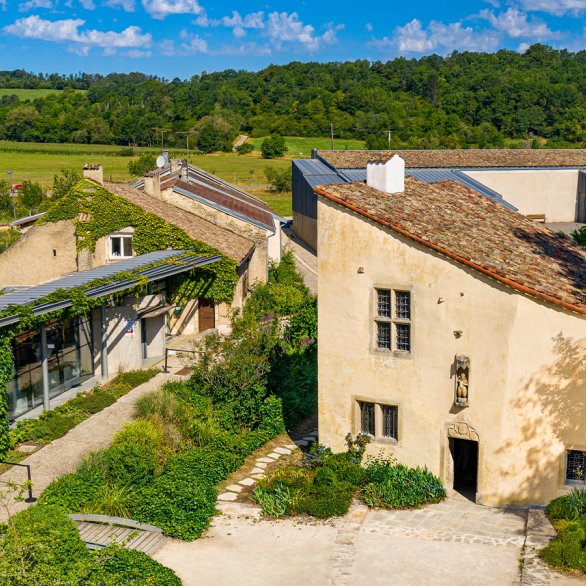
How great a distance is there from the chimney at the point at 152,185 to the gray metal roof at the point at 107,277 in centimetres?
535

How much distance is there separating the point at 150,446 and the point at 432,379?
7.31 metres

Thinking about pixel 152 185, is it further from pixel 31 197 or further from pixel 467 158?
pixel 31 197

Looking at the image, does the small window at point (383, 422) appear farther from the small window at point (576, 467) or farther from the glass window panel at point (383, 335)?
the small window at point (576, 467)

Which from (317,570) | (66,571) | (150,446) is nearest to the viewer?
(66,571)

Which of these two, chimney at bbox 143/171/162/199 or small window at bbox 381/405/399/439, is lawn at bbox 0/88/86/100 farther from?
small window at bbox 381/405/399/439

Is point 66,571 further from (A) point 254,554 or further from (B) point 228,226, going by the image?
(B) point 228,226

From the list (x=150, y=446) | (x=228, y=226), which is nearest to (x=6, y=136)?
(x=228, y=226)

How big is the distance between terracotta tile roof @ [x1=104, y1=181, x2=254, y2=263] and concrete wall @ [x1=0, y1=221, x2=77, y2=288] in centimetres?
307

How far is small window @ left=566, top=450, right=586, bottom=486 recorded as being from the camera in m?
18.9

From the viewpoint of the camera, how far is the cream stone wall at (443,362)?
18.6m

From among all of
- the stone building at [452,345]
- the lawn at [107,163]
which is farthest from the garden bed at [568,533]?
the lawn at [107,163]

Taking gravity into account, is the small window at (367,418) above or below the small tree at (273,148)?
below

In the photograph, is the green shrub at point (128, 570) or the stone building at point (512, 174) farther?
the stone building at point (512, 174)

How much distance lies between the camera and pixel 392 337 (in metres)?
20.0
